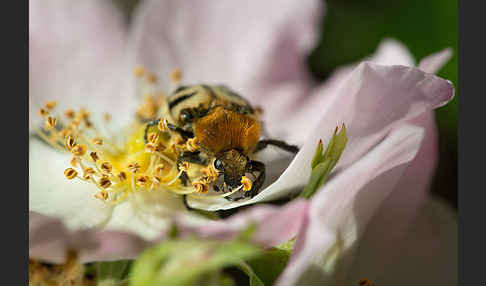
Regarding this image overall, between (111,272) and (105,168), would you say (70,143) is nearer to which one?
(105,168)

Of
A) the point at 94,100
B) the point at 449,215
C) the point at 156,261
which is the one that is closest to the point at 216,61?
the point at 94,100

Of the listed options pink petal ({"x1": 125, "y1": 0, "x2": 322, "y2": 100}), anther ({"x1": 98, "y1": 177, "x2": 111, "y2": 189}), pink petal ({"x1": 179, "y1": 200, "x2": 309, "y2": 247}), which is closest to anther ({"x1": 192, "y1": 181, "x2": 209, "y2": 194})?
anther ({"x1": 98, "y1": 177, "x2": 111, "y2": 189})

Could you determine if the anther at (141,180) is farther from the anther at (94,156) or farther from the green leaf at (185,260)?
the green leaf at (185,260)

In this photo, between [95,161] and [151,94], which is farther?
[151,94]

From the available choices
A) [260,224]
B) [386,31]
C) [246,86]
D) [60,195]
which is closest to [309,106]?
[246,86]

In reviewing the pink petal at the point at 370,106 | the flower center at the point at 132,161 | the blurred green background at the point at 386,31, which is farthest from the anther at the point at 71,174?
the blurred green background at the point at 386,31

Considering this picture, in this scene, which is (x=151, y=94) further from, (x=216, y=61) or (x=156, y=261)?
(x=156, y=261)
